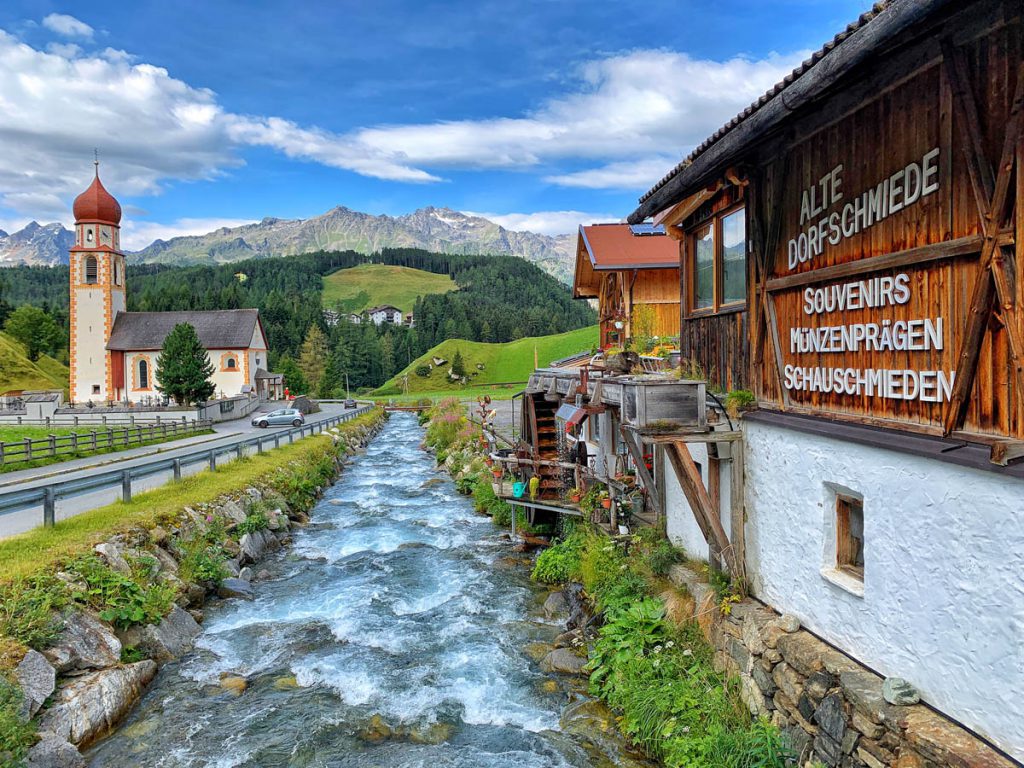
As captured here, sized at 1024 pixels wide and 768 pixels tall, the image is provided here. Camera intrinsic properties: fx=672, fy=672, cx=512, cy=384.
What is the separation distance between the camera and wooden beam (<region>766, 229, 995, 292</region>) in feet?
16.3

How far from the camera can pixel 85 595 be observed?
10.5 metres

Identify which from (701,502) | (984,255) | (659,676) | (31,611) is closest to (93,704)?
(31,611)

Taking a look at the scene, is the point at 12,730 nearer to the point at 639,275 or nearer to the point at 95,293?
the point at 639,275

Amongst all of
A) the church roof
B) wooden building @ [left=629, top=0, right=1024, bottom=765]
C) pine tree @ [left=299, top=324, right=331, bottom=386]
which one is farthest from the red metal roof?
pine tree @ [left=299, top=324, right=331, bottom=386]

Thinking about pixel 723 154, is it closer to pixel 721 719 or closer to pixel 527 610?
pixel 721 719

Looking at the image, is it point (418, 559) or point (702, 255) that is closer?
point (702, 255)

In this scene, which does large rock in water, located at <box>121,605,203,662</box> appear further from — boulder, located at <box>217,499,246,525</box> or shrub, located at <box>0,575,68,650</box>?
boulder, located at <box>217,499,246,525</box>

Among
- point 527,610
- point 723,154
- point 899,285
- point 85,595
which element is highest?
point 723,154

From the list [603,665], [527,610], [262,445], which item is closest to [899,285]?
[603,665]

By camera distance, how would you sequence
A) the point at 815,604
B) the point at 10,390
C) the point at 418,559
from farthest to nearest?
1. the point at 10,390
2. the point at 418,559
3. the point at 815,604

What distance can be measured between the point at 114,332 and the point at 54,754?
214ft

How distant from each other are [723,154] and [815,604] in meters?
4.83

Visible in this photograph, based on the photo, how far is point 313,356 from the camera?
105812 mm

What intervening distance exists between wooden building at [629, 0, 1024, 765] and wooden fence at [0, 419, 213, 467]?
23.4 m
